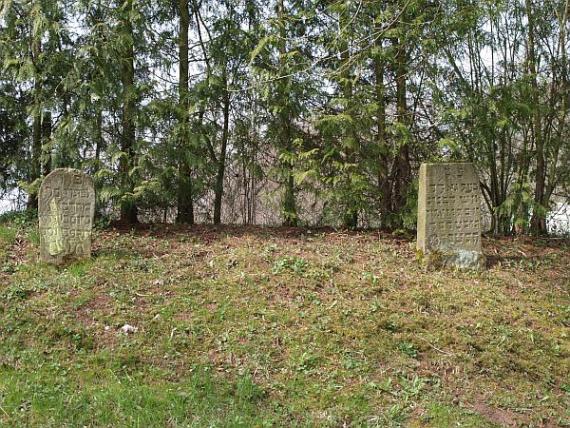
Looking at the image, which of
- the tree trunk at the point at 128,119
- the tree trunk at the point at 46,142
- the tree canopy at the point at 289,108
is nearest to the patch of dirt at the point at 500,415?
the tree canopy at the point at 289,108

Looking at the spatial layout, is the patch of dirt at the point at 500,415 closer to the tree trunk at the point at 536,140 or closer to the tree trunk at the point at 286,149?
the tree trunk at the point at 286,149

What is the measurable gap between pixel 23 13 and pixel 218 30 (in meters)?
3.06

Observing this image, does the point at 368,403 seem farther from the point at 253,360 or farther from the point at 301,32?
the point at 301,32

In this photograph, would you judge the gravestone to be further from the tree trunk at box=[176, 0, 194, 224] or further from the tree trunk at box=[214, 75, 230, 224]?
the tree trunk at box=[214, 75, 230, 224]

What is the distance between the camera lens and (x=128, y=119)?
8586 mm

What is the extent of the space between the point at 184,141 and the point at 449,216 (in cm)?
415

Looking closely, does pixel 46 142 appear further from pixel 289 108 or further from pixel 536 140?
pixel 536 140

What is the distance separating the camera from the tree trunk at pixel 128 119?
8289 mm

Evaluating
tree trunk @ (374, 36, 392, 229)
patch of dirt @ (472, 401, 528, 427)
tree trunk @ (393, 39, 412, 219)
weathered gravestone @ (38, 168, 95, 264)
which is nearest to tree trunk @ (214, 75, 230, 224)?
tree trunk @ (374, 36, 392, 229)

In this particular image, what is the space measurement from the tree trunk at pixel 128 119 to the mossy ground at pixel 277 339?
1.34m

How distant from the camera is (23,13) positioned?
877 cm

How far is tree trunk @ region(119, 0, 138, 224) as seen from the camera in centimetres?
829

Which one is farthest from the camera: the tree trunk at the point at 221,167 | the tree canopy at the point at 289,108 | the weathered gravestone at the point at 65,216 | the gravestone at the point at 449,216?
the tree trunk at the point at 221,167

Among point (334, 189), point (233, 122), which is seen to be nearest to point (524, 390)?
point (334, 189)
